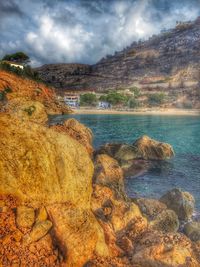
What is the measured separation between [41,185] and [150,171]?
763 inches

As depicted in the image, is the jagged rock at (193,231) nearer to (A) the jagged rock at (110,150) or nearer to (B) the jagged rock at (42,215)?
(B) the jagged rock at (42,215)

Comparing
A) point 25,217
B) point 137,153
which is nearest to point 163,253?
point 25,217

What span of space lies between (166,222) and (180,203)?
2957 millimetres

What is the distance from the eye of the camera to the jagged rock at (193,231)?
12.4m

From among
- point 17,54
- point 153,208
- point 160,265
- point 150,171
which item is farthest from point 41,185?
point 17,54

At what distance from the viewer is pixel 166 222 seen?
43.1ft

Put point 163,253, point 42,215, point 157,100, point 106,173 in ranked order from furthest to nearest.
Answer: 1. point 157,100
2. point 106,173
3. point 163,253
4. point 42,215

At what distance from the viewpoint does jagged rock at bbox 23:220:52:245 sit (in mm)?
6220

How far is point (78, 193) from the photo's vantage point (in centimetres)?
764

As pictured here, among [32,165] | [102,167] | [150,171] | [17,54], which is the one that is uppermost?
[17,54]

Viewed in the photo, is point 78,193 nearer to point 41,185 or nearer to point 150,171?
point 41,185

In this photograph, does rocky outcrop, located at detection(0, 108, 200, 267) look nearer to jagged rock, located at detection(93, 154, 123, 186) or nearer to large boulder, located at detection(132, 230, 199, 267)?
large boulder, located at detection(132, 230, 199, 267)

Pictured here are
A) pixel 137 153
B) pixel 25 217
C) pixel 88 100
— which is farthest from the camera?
pixel 88 100

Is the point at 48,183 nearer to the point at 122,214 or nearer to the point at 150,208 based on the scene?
the point at 122,214
